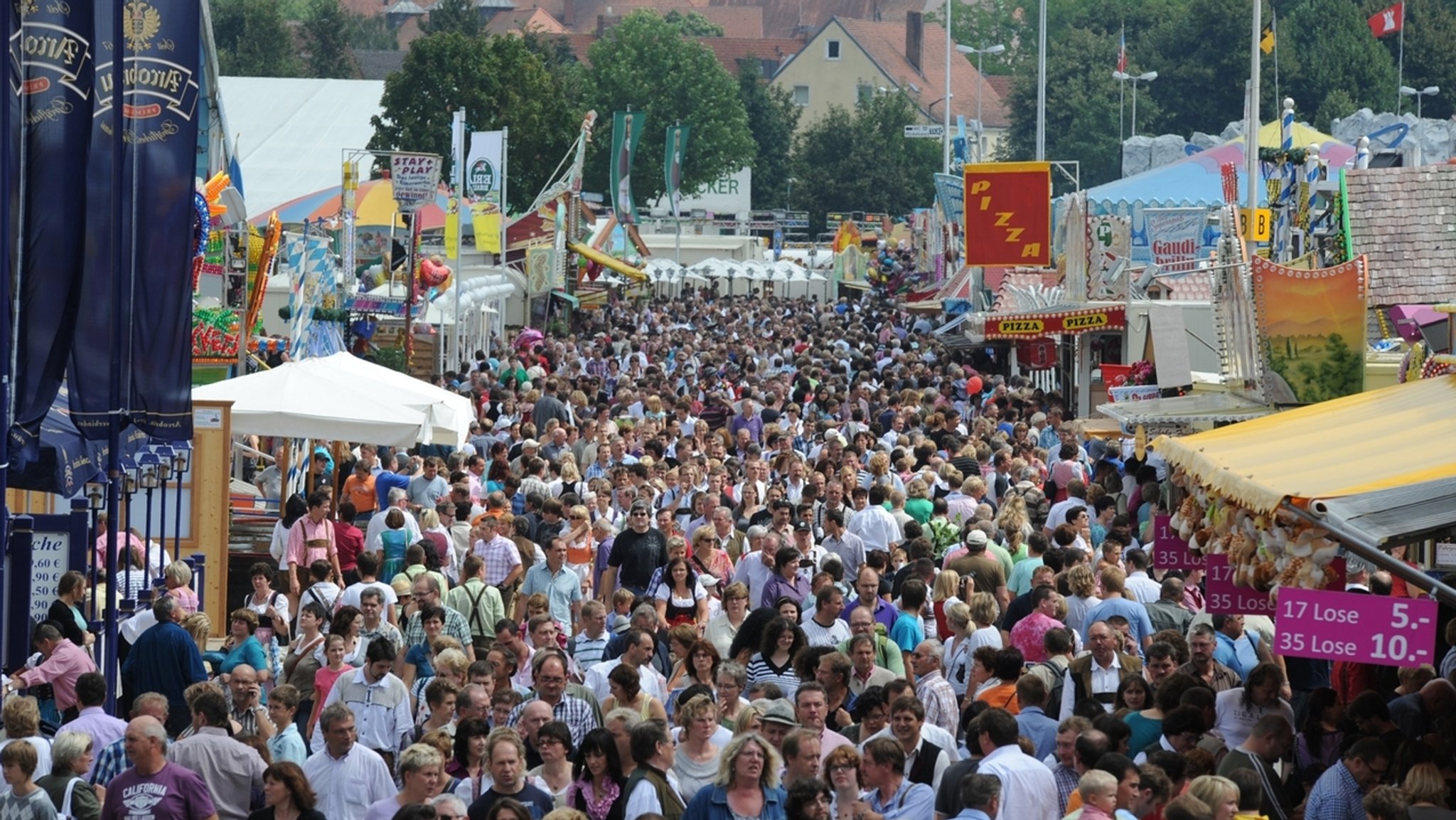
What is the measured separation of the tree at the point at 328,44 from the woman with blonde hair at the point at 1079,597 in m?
96.2

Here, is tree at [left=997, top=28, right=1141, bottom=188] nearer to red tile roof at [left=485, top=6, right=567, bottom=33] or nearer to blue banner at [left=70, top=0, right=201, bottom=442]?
red tile roof at [left=485, top=6, right=567, bottom=33]

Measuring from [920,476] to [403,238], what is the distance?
1737cm

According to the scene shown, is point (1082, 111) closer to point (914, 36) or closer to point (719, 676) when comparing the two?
point (914, 36)

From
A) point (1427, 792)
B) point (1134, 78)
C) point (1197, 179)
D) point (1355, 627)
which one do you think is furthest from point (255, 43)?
point (1355, 627)

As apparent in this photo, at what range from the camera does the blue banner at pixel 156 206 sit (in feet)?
33.4

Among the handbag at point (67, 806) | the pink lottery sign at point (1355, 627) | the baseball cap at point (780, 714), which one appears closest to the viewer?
the pink lottery sign at point (1355, 627)

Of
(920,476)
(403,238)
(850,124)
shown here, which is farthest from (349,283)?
(850,124)

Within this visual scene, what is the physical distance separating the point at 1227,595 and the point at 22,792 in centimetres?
549

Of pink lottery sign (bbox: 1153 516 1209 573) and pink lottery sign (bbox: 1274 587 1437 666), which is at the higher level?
pink lottery sign (bbox: 1274 587 1437 666)

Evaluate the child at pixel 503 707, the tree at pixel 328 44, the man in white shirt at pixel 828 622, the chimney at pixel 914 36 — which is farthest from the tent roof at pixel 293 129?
the chimney at pixel 914 36

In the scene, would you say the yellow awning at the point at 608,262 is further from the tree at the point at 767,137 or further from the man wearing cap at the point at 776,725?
the tree at the point at 767,137

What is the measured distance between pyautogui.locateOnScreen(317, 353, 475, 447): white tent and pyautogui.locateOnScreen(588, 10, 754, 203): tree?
2794 inches

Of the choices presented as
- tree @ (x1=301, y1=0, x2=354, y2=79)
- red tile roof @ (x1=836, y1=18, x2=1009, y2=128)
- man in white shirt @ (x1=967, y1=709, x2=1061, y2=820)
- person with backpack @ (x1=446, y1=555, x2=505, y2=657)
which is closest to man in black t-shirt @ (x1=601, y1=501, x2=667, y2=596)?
person with backpack @ (x1=446, y1=555, x2=505, y2=657)

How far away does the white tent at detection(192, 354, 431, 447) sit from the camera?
51.5ft
